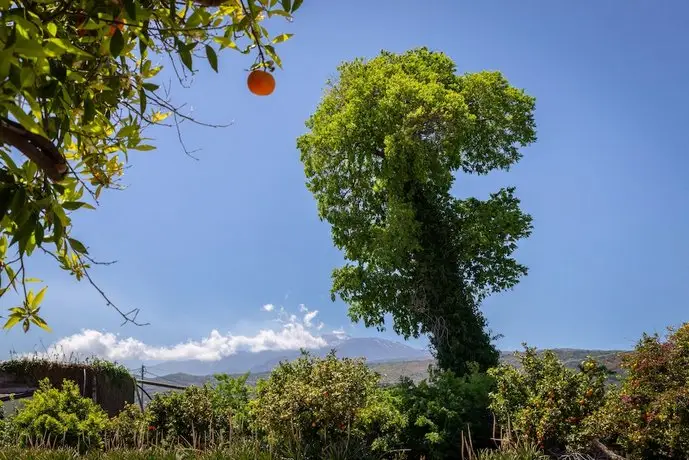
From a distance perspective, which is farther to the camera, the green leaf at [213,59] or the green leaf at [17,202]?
the green leaf at [213,59]

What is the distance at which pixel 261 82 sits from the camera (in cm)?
213

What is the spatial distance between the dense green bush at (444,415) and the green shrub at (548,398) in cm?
51

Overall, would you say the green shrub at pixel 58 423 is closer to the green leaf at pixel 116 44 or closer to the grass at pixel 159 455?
the grass at pixel 159 455

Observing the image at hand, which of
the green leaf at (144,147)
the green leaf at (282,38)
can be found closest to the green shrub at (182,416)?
the green leaf at (144,147)

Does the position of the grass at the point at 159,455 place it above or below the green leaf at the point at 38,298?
below

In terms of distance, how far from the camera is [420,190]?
47.8 ft

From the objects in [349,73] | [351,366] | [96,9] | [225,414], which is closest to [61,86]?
[96,9]

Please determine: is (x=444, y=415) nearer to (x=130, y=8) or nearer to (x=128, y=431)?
(x=128, y=431)

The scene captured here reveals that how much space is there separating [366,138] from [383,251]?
3223 mm

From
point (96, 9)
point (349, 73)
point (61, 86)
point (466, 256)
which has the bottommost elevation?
point (61, 86)

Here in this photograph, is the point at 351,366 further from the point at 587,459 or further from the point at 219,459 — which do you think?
the point at 587,459

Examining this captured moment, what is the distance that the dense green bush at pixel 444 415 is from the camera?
5.86m

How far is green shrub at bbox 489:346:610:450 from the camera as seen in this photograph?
5.11 meters

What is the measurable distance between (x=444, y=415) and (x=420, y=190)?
29.6ft
